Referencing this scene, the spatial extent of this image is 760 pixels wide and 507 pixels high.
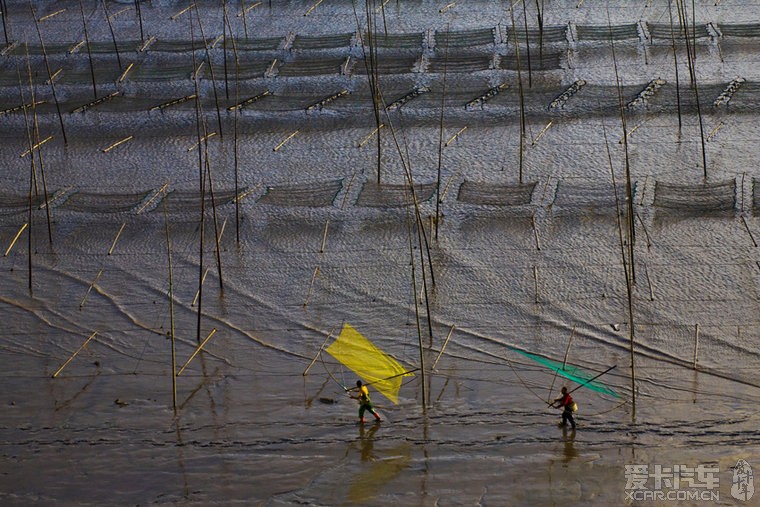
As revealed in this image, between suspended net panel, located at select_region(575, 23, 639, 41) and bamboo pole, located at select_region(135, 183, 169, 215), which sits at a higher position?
suspended net panel, located at select_region(575, 23, 639, 41)

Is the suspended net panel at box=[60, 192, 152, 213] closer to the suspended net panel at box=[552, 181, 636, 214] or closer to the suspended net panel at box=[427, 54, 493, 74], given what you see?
the suspended net panel at box=[552, 181, 636, 214]

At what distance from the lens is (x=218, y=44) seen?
23969mm

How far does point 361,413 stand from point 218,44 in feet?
47.2

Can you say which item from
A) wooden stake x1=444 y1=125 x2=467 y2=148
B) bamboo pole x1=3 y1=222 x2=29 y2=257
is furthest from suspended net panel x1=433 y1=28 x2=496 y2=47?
bamboo pole x1=3 y1=222 x2=29 y2=257

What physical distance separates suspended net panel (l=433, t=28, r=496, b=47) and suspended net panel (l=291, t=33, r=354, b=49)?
1.90 meters

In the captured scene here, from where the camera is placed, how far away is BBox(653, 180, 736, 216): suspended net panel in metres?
15.8

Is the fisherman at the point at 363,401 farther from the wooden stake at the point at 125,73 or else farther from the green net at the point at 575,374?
the wooden stake at the point at 125,73

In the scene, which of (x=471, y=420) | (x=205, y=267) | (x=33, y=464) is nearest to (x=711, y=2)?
(x=205, y=267)

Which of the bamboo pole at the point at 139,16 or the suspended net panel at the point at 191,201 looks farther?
the bamboo pole at the point at 139,16

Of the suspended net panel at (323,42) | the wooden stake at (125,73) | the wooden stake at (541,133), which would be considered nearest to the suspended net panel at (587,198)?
the wooden stake at (541,133)

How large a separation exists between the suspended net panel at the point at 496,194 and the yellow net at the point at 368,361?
3795 mm

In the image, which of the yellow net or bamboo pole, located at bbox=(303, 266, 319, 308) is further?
bamboo pole, located at bbox=(303, 266, 319, 308)

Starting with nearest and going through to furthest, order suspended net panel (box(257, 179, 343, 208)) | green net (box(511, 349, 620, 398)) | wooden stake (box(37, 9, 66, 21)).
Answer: green net (box(511, 349, 620, 398)) → suspended net panel (box(257, 179, 343, 208)) → wooden stake (box(37, 9, 66, 21))

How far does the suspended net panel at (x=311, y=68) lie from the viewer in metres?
22.1
